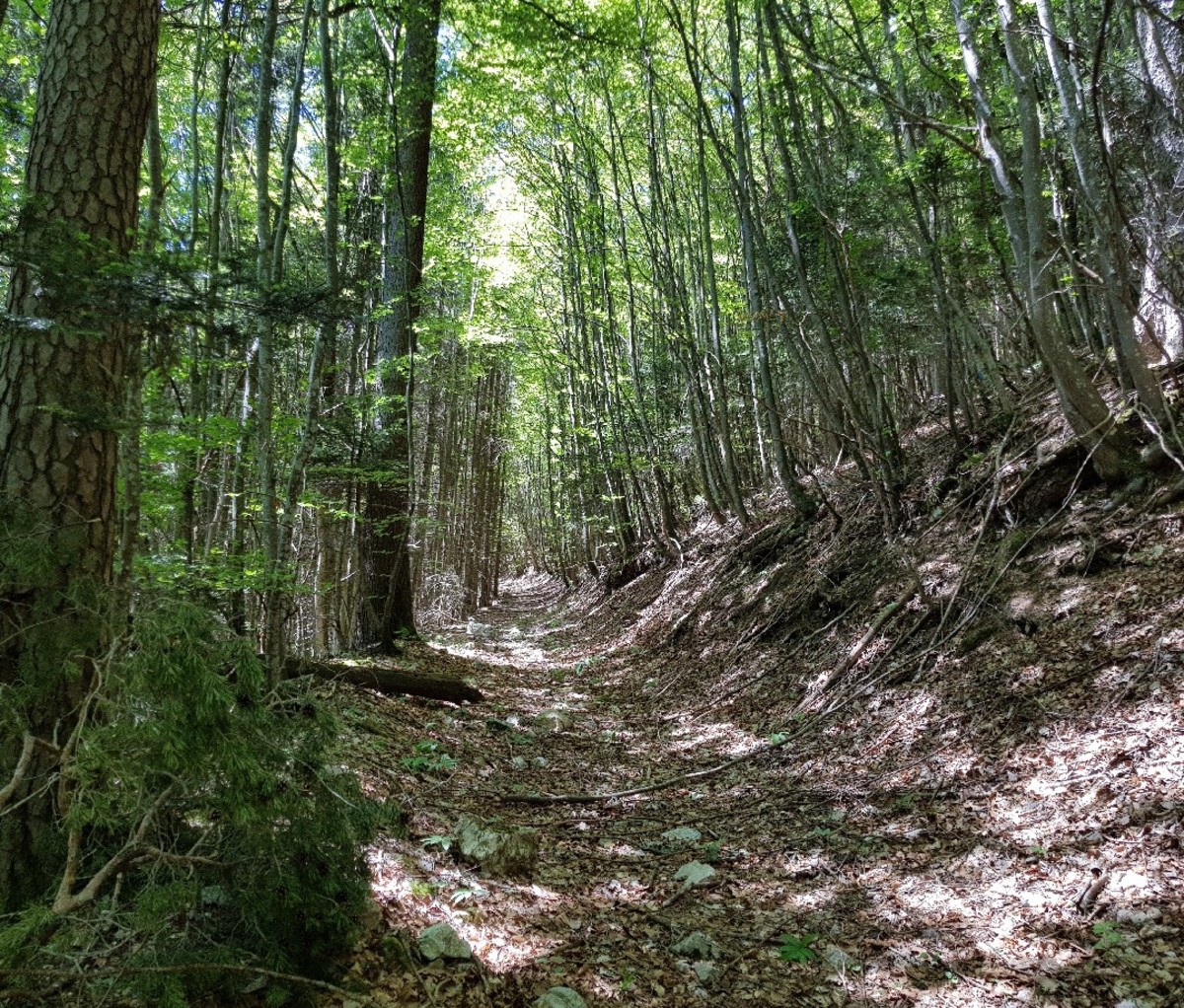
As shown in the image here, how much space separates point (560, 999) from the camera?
2650 millimetres

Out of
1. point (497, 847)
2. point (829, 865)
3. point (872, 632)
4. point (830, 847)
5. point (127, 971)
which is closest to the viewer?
point (127, 971)

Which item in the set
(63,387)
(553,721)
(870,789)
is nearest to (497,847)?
(870,789)

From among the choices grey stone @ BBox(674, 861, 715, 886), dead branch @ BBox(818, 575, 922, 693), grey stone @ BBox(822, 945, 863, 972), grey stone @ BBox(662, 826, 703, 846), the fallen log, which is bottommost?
grey stone @ BBox(662, 826, 703, 846)

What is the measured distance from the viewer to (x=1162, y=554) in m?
4.70

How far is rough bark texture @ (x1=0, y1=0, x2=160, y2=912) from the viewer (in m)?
2.53

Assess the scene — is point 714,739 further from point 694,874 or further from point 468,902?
point 468,902

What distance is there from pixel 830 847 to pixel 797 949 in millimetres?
1058

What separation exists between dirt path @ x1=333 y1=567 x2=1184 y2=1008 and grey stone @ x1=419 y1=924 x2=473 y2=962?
5 cm

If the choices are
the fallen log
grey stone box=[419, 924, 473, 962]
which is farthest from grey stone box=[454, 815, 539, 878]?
the fallen log

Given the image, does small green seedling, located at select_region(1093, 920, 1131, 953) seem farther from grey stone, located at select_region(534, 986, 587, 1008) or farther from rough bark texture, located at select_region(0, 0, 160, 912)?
rough bark texture, located at select_region(0, 0, 160, 912)

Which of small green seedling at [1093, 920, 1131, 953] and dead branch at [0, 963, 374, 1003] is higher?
dead branch at [0, 963, 374, 1003]

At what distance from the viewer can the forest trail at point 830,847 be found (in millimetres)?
2770

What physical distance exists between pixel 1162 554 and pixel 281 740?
5333 mm

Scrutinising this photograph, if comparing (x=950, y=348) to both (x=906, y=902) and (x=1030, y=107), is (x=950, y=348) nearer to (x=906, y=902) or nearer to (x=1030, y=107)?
(x=1030, y=107)
